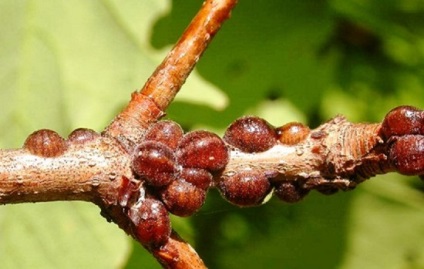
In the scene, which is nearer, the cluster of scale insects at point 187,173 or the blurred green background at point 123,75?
the cluster of scale insects at point 187,173

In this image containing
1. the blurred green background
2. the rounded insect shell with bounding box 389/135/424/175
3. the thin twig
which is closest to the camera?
the rounded insect shell with bounding box 389/135/424/175

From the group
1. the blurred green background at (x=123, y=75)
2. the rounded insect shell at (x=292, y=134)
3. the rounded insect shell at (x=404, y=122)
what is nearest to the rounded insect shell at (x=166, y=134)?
the rounded insect shell at (x=292, y=134)

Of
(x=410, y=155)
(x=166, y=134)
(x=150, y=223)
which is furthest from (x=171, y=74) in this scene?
(x=410, y=155)

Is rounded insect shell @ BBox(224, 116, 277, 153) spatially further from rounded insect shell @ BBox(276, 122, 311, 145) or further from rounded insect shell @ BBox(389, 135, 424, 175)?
rounded insect shell @ BBox(389, 135, 424, 175)

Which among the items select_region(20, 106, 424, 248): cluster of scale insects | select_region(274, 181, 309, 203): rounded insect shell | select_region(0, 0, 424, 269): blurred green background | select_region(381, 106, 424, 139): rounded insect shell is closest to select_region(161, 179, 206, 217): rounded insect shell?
select_region(20, 106, 424, 248): cluster of scale insects

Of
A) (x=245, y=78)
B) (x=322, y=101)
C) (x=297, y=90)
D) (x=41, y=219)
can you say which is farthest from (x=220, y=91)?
(x=41, y=219)

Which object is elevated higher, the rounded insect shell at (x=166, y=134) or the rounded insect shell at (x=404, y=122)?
the rounded insect shell at (x=404, y=122)

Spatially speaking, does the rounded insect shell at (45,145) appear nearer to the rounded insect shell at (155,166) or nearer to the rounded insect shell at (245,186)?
the rounded insect shell at (155,166)
